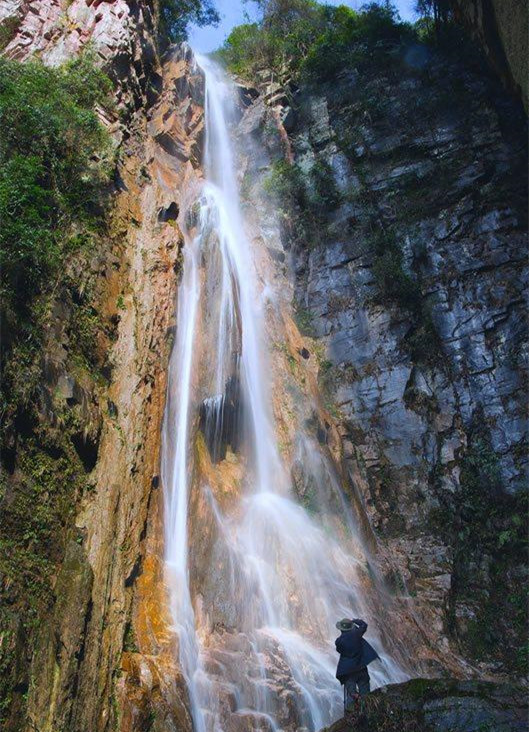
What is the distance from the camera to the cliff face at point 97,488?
543 centimetres

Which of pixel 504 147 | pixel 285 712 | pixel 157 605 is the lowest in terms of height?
pixel 285 712

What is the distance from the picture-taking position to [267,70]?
2200 centimetres

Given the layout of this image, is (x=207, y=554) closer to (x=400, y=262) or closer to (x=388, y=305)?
(x=388, y=305)

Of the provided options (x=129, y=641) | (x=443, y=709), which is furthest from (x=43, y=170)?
(x=443, y=709)

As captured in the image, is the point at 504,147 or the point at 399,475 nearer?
the point at 399,475

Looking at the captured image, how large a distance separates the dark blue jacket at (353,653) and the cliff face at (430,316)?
5493 millimetres

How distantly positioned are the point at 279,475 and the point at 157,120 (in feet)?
37.3

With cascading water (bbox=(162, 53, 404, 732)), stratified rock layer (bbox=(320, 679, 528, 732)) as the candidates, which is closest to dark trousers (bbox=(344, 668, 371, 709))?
stratified rock layer (bbox=(320, 679, 528, 732))

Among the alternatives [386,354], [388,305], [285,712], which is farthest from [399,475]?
[285,712]

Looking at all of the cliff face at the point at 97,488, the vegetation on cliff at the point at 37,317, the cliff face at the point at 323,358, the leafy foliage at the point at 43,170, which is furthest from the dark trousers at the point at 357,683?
the leafy foliage at the point at 43,170

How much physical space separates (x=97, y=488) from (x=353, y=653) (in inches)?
156

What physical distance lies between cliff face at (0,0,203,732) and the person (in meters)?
2.07

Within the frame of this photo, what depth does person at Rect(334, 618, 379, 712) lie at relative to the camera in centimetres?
634

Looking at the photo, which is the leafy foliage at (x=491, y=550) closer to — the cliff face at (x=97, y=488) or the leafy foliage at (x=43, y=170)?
the cliff face at (x=97, y=488)
